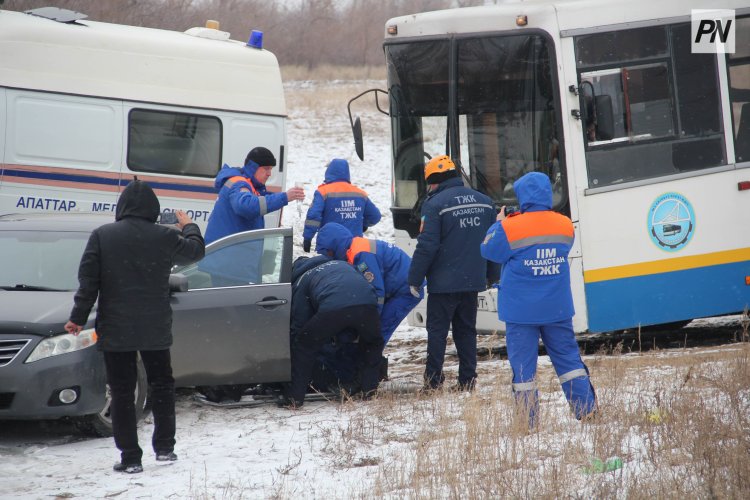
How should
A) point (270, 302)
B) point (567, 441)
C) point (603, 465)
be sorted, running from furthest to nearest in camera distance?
point (270, 302) → point (567, 441) → point (603, 465)

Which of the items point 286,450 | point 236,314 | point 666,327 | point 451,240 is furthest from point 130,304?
point 666,327

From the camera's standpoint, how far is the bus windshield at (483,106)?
29.7 ft

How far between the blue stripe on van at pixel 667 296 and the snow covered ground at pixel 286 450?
0.56 metres

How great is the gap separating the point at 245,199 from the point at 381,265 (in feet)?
5.68

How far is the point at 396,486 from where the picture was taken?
17.9 ft

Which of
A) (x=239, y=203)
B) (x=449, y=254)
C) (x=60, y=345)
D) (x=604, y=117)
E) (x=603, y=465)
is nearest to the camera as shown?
(x=603, y=465)

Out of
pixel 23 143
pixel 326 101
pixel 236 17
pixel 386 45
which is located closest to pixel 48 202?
pixel 23 143

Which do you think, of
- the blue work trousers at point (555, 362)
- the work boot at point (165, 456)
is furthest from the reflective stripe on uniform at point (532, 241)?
the work boot at point (165, 456)

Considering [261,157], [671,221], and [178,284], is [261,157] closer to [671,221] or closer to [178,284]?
[178,284]

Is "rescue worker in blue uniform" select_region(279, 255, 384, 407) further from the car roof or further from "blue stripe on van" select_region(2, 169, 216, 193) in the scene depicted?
"blue stripe on van" select_region(2, 169, 216, 193)

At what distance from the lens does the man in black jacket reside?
5977 mm

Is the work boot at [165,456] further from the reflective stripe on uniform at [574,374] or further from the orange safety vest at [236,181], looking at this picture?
the orange safety vest at [236,181]

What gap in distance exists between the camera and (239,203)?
9.41 meters

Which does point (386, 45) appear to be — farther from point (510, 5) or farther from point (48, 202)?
point (48, 202)
